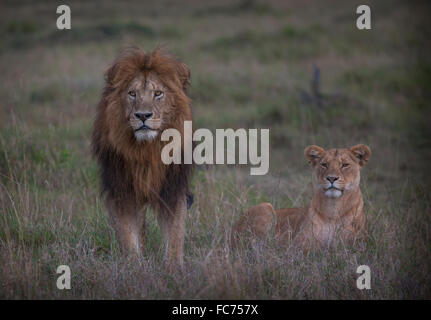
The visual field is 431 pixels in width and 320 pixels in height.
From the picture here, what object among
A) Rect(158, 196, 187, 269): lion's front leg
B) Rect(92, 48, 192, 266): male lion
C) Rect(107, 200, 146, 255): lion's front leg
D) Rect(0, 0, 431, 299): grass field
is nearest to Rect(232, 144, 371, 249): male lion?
Rect(0, 0, 431, 299): grass field

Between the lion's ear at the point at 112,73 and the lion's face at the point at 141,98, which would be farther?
the lion's ear at the point at 112,73

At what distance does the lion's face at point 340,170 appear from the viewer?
5035 mm

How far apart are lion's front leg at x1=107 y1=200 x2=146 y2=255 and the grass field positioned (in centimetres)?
14

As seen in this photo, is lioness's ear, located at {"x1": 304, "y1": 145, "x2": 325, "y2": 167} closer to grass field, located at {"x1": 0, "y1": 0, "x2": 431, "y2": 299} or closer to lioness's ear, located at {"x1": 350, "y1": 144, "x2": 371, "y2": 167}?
lioness's ear, located at {"x1": 350, "y1": 144, "x2": 371, "y2": 167}

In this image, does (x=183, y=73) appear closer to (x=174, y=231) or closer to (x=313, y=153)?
(x=174, y=231)

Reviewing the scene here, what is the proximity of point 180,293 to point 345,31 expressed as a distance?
13.9m

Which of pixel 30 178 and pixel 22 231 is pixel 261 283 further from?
pixel 30 178

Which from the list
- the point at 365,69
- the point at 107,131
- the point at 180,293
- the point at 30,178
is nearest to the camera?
the point at 180,293

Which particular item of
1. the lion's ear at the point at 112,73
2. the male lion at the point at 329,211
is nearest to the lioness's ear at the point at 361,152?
the male lion at the point at 329,211

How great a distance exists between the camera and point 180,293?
3.98 metres

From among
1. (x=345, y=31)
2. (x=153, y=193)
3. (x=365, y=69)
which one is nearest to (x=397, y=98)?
(x=365, y=69)

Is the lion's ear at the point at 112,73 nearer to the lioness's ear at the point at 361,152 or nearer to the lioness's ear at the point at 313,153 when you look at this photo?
the lioness's ear at the point at 313,153

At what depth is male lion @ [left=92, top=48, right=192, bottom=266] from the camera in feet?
14.3

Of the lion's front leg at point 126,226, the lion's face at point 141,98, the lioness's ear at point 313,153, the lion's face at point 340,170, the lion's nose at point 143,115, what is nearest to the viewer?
the lion's nose at point 143,115
